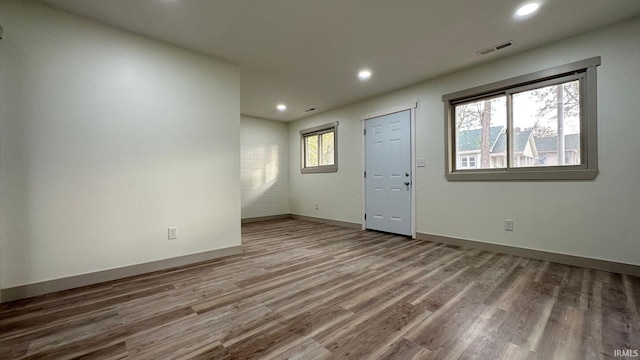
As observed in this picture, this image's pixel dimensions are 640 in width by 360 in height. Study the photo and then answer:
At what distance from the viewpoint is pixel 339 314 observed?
6.12 feet

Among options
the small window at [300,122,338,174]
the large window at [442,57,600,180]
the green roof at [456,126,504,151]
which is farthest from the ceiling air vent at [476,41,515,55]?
the small window at [300,122,338,174]

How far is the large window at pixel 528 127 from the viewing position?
282 centimetres

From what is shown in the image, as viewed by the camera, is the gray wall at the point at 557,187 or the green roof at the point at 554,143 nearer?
the gray wall at the point at 557,187

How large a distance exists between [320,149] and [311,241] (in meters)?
2.69

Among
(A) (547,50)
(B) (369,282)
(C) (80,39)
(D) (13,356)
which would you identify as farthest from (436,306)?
(C) (80,39)

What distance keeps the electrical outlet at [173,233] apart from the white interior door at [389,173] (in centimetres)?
336

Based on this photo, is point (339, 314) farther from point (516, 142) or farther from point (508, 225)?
point (516, 142)

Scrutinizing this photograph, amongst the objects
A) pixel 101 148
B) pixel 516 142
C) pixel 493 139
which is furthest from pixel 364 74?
pixel 101 148

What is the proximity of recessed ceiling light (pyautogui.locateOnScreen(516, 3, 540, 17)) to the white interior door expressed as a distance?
1995mm

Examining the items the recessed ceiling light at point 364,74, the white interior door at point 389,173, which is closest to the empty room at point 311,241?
the recessed ceiling light at point 364,74

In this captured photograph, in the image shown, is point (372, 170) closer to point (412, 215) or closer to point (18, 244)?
point (412, 215)

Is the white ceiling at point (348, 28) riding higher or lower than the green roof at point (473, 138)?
higher

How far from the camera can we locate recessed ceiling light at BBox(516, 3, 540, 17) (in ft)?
7.59

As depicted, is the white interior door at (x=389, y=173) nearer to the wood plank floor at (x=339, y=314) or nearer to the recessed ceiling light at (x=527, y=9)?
the wood plank floor at (x=339, y=314)
